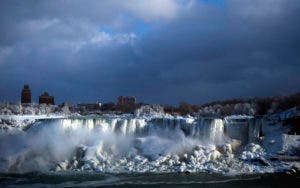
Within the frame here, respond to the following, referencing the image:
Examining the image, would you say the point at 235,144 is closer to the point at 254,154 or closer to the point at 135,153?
the point at 254,154

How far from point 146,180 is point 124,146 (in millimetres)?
9497

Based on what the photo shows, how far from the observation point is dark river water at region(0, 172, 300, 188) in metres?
28.1

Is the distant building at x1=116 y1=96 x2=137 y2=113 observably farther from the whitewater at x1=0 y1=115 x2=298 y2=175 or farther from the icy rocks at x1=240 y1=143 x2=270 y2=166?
the icy rocks at x1=240 y1=143 x2=270 y2=166

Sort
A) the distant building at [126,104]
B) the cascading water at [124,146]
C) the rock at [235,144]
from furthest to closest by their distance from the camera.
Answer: the distant building at [126,104], the rock at [235,144], the cascading water at [124,146]

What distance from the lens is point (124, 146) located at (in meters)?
38.8

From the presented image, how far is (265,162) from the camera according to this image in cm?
3369

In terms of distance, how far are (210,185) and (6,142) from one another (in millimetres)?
19722

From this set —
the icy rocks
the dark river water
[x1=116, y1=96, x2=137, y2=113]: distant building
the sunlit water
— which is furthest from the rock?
[x1=116, y1=96, x2=137, y2=113]: distant building

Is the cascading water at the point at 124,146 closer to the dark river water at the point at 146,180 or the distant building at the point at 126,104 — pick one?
the dark river water at the point at 146,180

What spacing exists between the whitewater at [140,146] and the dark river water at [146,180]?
1.52m

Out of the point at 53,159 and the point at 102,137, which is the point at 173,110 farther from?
the point at 53,159

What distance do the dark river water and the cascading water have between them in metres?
1.86

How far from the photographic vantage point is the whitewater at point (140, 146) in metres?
33.9

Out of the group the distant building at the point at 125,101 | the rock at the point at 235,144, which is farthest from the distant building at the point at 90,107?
the rock at the point at 235,144
